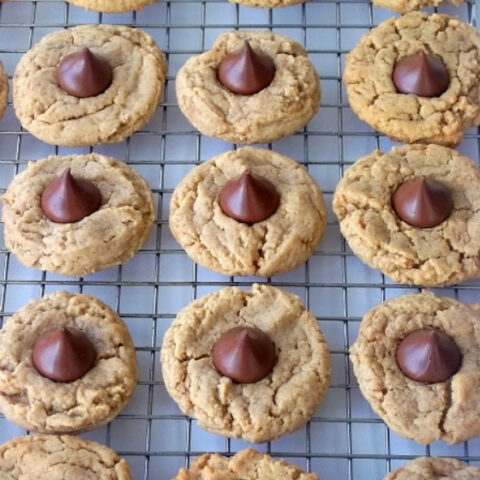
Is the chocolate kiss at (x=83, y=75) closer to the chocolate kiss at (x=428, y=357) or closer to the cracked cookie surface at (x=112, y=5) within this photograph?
the cracked cookie surface at (x=112, y=5)

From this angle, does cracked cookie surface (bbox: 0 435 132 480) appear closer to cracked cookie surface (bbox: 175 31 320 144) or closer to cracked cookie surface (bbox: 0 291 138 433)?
cracked cookie surface (bbox: 0 291 138 433)

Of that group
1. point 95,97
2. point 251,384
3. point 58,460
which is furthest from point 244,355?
point 95,97

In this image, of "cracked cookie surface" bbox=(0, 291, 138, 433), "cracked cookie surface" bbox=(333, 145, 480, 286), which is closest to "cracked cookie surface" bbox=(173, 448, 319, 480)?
"cracked cookie surface" bbox=(0, 291, 138, 433)

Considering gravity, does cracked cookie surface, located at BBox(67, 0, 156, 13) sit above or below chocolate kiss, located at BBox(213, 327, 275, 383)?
above

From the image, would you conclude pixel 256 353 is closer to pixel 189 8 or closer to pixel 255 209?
pixel 255 209

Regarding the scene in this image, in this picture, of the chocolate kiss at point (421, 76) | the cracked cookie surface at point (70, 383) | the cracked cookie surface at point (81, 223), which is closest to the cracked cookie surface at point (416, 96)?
the chocolate kiss at point (421, 76)
